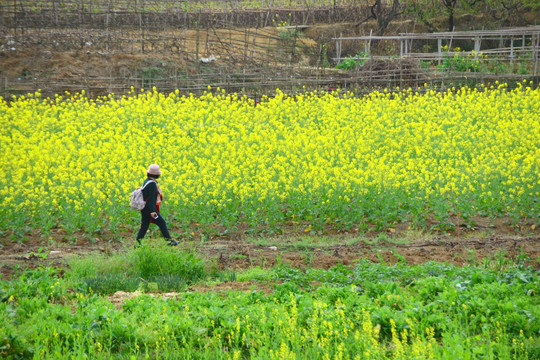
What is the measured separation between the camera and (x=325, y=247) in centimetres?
923

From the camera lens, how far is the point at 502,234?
9703 millimetres

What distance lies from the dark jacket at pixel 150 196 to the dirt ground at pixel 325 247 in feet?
1.69

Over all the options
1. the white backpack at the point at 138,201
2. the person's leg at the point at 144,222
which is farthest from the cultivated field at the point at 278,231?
the white backpack at the point at 138,201

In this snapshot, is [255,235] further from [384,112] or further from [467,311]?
[384,112]

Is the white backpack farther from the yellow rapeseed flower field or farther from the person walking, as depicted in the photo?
the yellow rapeseed flower field

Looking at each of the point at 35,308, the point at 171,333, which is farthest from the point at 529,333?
the point at 35,308

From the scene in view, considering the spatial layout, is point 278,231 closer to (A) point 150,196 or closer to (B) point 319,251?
(B) point 319,251

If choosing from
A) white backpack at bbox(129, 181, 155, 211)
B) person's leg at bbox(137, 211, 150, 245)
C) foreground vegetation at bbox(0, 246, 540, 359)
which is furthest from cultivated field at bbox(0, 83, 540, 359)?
white backpack at bbox(129, 181, 155, 211)

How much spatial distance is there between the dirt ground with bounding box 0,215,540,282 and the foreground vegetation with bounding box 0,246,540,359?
4.00 feet

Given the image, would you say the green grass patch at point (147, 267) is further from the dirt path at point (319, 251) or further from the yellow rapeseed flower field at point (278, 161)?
the yellow rapeseed flower field at point (278, 161)

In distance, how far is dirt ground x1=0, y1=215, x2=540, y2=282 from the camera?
8.19 m

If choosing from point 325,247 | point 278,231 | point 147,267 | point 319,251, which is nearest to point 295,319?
point 147,267

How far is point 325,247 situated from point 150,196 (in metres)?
2.92

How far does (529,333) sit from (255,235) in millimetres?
5396
